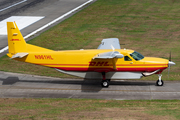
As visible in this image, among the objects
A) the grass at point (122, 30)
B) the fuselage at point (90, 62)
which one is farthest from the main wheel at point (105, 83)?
the grass at point (122, 30)

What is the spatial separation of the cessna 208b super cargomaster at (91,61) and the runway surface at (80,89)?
0.91 m

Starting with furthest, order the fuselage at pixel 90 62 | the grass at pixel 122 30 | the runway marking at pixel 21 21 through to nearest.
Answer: the runway marking at pixel 21 21 < the grass at pixel 122 30 < the fuselage at pixel 90 62

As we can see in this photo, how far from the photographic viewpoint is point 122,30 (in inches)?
1631

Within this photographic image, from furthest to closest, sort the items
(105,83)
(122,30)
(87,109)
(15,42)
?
(122,30) < (15,42) < (105,83) < (87,109)

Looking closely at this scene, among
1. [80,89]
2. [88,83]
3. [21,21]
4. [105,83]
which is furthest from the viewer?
[21,21]

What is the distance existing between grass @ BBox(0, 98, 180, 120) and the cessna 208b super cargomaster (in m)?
3.62

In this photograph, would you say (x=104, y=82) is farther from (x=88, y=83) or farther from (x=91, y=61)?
(x=91, y=61)

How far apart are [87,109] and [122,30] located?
991 inches

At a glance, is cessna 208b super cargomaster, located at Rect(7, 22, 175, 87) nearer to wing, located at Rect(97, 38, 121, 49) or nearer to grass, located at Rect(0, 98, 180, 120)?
wing, located at Rect(97, 38, 121, 49)

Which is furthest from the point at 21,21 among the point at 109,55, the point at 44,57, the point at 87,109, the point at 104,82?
the point at 87,109

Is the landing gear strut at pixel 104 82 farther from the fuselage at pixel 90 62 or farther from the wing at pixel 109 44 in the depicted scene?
the wing at pixel 109 44

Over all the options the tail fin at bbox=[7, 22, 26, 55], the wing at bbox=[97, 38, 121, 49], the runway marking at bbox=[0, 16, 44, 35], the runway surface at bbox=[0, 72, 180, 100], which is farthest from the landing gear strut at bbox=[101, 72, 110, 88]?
the runway marking at bbox=[0, 16, 44, 35]

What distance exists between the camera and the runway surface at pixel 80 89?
21.5 m

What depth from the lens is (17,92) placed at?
22.4m
